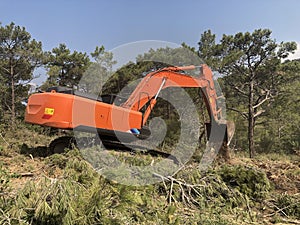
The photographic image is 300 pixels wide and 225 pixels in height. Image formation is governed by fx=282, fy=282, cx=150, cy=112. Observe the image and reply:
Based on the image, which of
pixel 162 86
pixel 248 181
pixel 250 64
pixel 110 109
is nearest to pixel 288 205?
pixel 248 181

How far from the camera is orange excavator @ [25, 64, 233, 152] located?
5.23 m

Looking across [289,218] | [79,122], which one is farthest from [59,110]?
[289,218]

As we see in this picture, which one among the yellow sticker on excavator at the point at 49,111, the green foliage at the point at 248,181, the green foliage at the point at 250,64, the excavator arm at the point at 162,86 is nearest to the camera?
the green foliage at the point at 248,181

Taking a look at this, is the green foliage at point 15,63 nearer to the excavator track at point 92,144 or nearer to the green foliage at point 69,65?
the green foliage at point 69,65

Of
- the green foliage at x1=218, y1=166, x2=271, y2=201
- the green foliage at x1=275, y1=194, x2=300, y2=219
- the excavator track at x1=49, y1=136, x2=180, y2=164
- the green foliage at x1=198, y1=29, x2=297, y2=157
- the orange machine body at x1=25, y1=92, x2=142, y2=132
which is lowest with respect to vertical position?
the green foliage at x1=275, y1=194, x2=300, y2=219

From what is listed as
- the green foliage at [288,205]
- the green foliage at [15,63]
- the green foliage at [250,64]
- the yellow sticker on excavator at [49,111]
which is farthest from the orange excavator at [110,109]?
the green foliage at [15,63]

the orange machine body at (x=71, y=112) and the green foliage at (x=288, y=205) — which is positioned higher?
the orange machine body at (x=71, y=112)

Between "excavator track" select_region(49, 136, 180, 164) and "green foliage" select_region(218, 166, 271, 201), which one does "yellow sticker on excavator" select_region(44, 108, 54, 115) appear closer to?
"excavator track" select_region(49, 136, 180, 164)

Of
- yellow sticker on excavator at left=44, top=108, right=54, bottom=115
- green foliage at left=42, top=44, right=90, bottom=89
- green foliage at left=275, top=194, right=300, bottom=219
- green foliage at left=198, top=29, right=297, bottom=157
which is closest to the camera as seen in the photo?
green foliage at left=275, top=194, right=300, bottom=219

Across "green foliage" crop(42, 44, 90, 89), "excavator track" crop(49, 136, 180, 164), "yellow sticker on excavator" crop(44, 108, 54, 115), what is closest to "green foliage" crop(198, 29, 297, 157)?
"green foliage" crop(42, 44, 90, 89)

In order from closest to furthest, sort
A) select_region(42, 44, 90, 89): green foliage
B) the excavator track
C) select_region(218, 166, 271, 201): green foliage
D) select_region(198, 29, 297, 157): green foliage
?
select_region(218, 166, 271, 201): green foliage, the excavator track, select_region(198, 29, 297, 157): green foliage, select_region(42, 44, 90, 89): green foliage

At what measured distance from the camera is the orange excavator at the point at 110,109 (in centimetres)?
523

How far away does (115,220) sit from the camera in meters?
2.55

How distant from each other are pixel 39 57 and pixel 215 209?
14.9 meters
